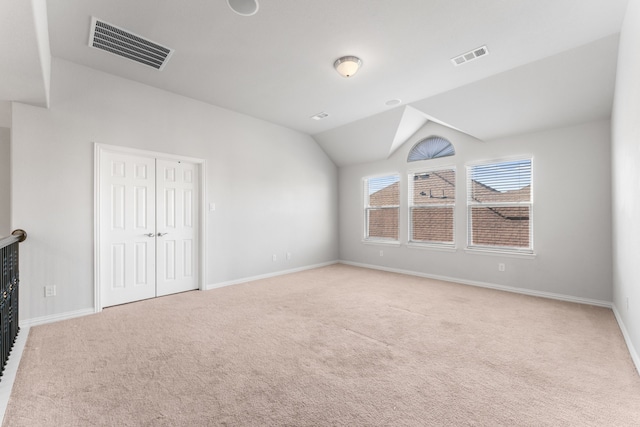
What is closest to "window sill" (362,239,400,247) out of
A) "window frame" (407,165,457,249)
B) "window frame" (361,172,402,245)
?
"window frame" (361,172,402,245)

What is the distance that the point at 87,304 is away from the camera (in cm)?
347

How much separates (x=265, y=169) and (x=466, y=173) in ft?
12.1

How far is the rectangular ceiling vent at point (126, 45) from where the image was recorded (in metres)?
2.80

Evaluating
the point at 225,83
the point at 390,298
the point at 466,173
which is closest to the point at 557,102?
the point at 466,173

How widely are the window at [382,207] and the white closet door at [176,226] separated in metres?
3.72

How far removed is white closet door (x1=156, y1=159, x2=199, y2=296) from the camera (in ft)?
13.9

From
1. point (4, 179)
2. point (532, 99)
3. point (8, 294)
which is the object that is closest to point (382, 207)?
point (532, 99)

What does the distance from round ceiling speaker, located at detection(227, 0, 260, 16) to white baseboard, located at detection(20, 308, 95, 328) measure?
376cm

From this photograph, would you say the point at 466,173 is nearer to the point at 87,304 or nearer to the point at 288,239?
the point at 288,239

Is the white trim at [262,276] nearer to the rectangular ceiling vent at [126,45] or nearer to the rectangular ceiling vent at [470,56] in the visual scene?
the rectangular ceiling vent at [126,45]

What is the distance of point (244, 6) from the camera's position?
96.4 inches

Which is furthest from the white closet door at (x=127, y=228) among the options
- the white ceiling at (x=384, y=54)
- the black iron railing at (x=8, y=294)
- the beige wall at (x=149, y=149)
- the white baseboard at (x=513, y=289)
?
the white baseboard at (x=513, y=289)

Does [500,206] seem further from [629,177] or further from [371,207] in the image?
[371,207]

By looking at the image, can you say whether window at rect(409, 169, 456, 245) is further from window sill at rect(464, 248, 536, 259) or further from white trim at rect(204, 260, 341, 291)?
white trim at rect(204, 260, 341, 291)
